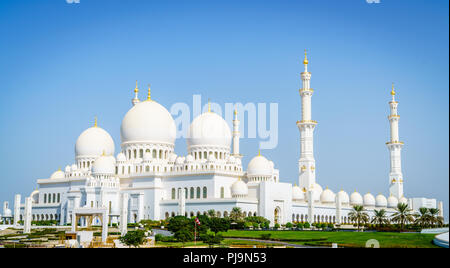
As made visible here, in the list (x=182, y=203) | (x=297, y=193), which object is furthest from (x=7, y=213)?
(x=297, y=193)

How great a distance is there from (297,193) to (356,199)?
1228 centimetres

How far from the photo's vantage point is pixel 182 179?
204 ft

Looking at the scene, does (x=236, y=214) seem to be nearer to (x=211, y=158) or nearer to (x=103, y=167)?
(x=211, y=158)

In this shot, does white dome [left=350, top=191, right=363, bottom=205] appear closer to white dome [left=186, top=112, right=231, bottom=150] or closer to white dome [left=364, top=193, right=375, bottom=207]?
white dome [left=364, top=193, right=375, bottom=207]

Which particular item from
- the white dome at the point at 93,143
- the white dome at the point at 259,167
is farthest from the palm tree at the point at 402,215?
the white dome at the point at 93,143

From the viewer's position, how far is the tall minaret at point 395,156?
73.2 metres

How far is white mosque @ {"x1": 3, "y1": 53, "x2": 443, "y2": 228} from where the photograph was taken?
5909cm

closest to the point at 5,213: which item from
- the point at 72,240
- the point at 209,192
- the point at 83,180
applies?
the point at 83,180

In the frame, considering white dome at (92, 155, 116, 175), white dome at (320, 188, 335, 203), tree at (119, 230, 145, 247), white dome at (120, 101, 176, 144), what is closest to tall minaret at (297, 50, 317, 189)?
white dome at (320, 188, 335, 203)

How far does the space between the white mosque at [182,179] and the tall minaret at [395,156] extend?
126 millimetres

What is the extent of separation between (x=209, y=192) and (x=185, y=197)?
3.24 metres

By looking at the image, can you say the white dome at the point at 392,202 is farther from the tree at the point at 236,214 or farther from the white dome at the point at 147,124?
the white dome at the point at 147,124

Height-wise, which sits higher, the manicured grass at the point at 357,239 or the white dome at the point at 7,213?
the white dome at the point at 7,213
